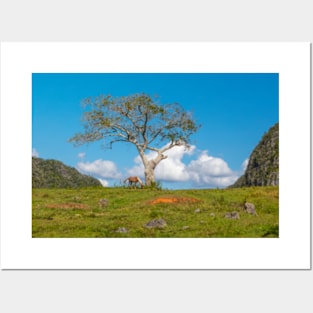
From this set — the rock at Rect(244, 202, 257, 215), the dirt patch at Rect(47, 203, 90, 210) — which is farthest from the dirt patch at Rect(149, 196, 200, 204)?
the dirt patch at Rect(47, 203, 90, 210)

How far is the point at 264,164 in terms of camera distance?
51.9 feet

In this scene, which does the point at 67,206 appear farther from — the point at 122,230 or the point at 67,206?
the point at 122,230

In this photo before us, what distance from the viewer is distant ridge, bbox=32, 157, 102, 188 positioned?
15664 mm

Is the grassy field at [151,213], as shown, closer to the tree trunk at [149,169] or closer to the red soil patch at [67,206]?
the red soil patch at [67,206]

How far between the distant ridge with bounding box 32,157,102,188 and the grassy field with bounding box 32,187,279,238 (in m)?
0.13

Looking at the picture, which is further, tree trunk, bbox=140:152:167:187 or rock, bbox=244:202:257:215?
tree trunk, bbox=140:152:167:187

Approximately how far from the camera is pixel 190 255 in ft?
49.9

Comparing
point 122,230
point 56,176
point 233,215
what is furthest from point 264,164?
point 56,176

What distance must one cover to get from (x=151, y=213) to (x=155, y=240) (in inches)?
23.2

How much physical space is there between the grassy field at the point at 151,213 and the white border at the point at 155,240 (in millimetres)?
155

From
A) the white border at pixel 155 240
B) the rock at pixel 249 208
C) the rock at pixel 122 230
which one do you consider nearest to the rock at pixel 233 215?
the rock at pixel 249 208

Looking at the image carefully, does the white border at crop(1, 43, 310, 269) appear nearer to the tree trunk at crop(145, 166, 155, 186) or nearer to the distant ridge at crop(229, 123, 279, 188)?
the distant ridge at crop(229, 123, 279, 188)
